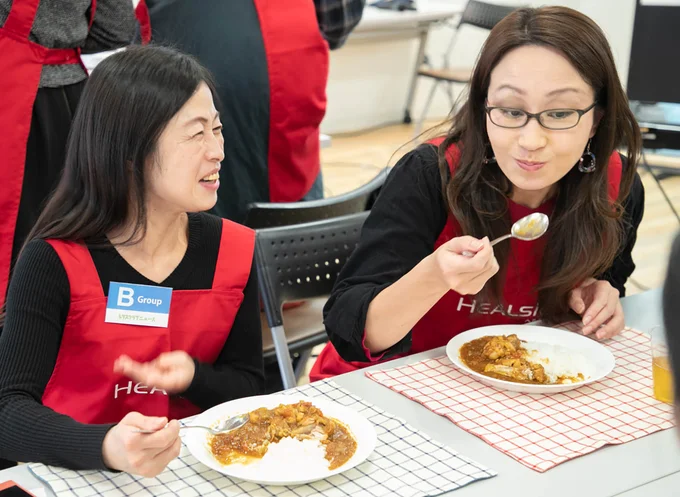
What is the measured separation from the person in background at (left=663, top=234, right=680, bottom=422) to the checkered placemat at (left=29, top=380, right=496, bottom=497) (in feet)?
1.77

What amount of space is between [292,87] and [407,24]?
194 inches

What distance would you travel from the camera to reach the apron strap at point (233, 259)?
1644mm

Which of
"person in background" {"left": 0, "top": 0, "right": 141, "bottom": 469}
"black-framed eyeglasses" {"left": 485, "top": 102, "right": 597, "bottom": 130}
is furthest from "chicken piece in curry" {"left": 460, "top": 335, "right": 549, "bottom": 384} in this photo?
"person in background" {"left": 0, "top": 0, "right": 141, "bottom": 469}

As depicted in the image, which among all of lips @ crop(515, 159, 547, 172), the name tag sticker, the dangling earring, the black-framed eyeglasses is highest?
the black-framed eyeglasses

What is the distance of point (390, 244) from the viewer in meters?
1.72

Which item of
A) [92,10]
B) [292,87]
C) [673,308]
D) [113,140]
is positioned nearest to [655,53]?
[292,87]

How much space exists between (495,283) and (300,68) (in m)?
1.08

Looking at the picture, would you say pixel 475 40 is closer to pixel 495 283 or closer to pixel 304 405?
pixel 495 283

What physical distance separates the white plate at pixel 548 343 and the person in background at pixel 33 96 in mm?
1055

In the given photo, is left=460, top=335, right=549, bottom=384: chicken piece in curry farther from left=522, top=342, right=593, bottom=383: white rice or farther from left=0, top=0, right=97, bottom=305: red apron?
left=0, top=0, right=97, bottom=305: red apron

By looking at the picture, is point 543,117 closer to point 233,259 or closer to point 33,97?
point 233,259

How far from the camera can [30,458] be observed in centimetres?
125

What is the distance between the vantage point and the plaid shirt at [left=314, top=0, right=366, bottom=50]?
2.61 meters

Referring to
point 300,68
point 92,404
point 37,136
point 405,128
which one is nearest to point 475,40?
point 405,128
